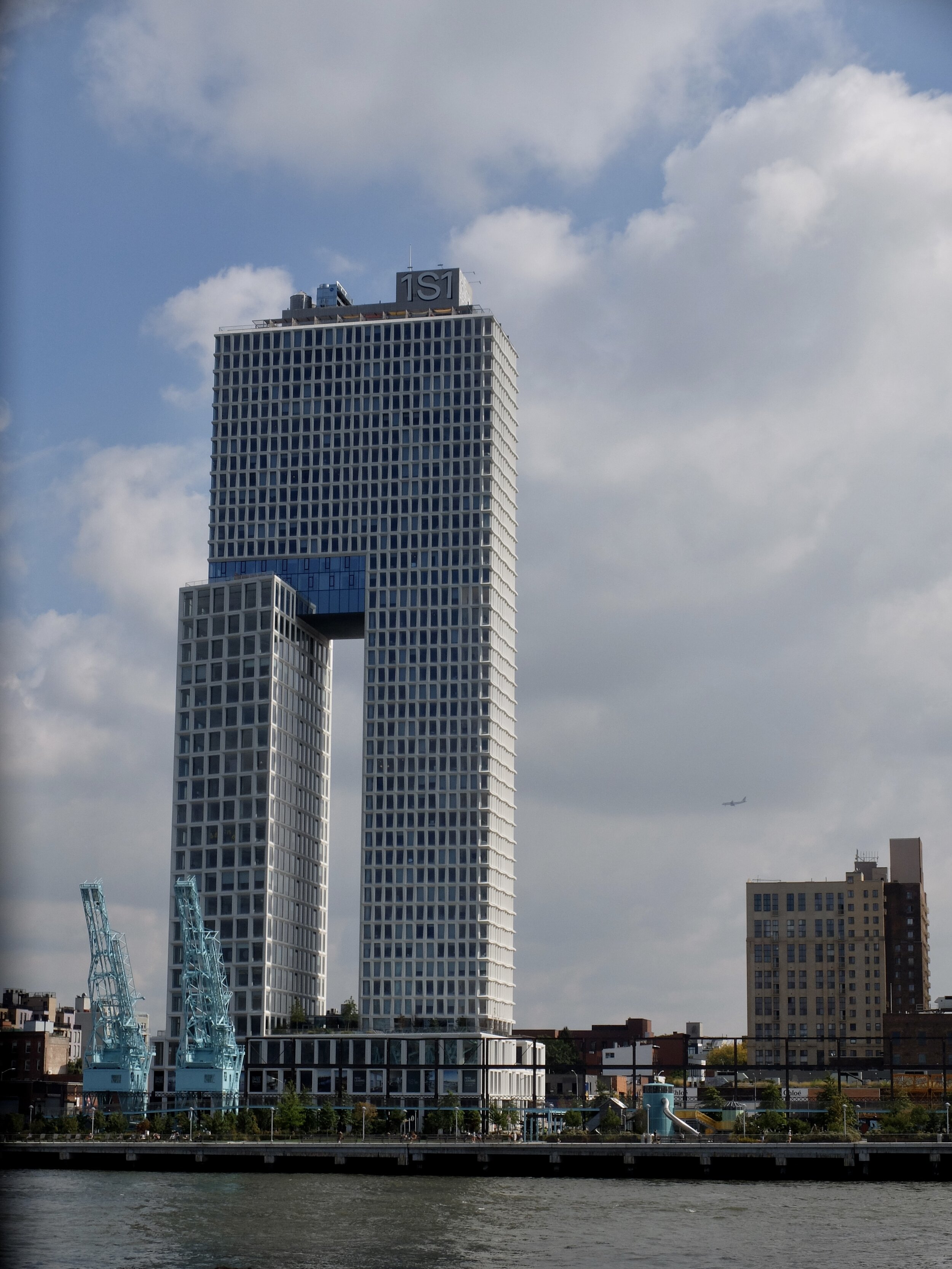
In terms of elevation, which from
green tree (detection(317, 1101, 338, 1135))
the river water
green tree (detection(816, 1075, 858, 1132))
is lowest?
green tree (detection(317, 1101, 338, 1135))

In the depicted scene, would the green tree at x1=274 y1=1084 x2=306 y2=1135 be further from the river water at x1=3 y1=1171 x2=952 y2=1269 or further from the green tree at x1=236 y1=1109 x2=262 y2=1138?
the river water at x1=3 y1=1171 x2=952 y2=1269

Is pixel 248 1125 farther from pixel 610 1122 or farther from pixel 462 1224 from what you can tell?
pixel 462 1224

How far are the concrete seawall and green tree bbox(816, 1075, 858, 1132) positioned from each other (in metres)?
14.7

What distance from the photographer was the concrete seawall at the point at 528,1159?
13725 cm

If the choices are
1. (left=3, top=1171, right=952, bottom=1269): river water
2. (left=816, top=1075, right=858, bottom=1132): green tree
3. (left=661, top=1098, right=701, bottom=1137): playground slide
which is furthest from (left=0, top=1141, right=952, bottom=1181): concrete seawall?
(left=661, top=1098, right=701, bottom=1137): playground slide

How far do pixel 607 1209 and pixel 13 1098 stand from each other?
72899 mm

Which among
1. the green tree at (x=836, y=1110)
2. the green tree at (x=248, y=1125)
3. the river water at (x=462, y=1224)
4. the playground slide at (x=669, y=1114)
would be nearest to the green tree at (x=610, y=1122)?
the playground slide at (x=669, y=1114)

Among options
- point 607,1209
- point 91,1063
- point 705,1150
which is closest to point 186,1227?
point 607,1209

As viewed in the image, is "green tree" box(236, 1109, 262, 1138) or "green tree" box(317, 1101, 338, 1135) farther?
"green tree" box(317, 1101, 338, 1135)

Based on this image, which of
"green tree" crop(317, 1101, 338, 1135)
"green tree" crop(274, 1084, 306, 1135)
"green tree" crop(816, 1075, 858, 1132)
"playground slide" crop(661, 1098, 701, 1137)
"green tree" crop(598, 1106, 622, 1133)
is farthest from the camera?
"green tree" crop(274, 1084, 306, 1135)

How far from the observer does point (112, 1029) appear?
19500 cm

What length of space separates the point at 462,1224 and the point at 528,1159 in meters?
49.0

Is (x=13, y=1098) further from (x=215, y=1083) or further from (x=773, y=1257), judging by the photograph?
(x=215, y=1083)

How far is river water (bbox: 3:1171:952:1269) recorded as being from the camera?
79438mm
